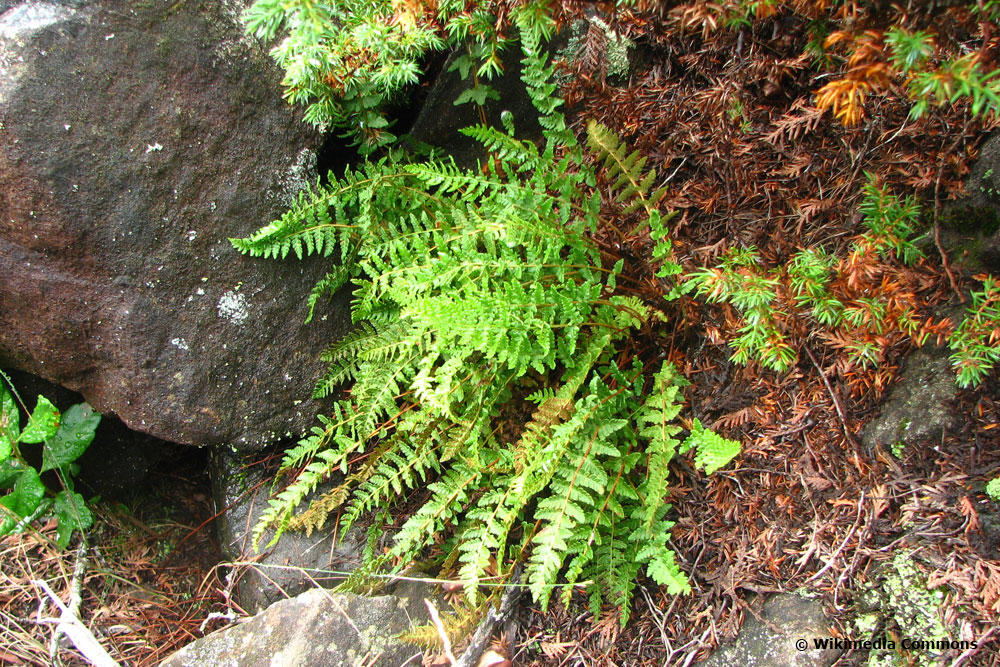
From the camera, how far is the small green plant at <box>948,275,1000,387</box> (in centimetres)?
209

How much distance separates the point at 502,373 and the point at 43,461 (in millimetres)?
2915

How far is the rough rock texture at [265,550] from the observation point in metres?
3.68

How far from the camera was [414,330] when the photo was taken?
329 centimetres

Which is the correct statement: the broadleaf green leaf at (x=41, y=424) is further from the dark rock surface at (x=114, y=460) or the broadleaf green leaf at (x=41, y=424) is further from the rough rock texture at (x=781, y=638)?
the rough rock texture at (x=781, y=638)

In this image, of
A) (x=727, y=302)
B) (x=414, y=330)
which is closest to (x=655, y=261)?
(x=727, y=302)

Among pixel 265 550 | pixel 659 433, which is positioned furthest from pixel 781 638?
pixel 265 550

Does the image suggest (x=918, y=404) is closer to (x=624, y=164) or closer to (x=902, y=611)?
(x=902, y=611)

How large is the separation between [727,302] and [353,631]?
8.60ft

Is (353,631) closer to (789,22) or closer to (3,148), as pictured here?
(3,148)

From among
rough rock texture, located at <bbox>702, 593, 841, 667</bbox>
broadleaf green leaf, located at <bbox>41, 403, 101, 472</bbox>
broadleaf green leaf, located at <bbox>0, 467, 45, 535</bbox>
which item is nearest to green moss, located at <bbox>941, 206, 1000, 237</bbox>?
rough rock texture, located at <bbox>702, 593, 841, 667</bbox>

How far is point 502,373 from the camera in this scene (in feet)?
10.6

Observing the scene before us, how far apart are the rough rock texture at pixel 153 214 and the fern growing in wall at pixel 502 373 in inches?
10.0

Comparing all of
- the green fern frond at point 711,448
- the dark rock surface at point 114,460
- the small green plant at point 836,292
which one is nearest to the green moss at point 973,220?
the small green plant at point 836,292

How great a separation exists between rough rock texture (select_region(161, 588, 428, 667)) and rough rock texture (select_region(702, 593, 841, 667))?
1.63m
